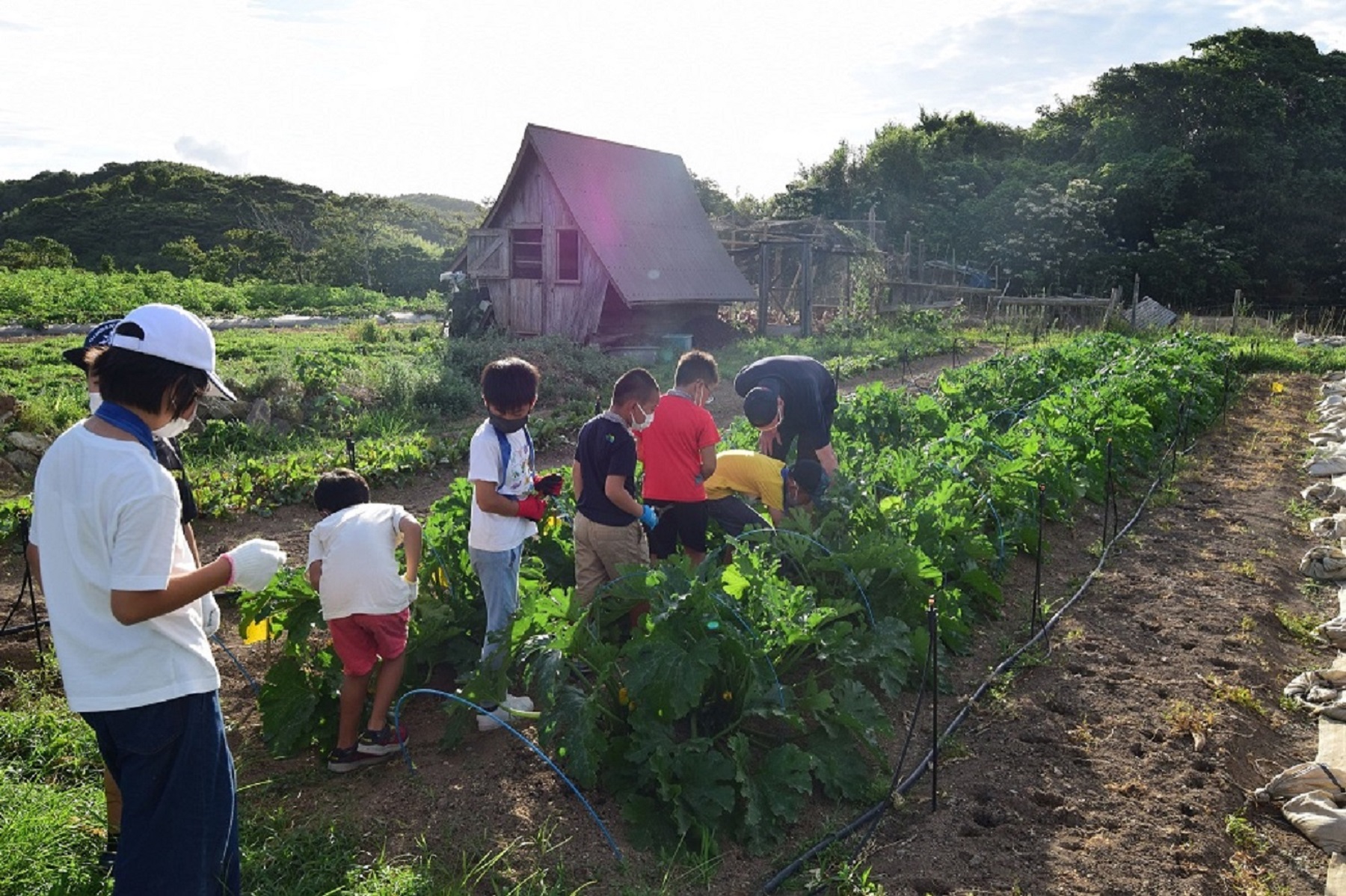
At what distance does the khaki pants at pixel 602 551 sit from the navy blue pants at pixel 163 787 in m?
2.22

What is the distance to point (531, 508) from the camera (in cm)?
426

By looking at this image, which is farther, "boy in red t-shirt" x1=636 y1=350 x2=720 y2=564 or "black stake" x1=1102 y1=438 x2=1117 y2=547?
"black stake" x1=1102 y1=438 x2=1117 y2=547

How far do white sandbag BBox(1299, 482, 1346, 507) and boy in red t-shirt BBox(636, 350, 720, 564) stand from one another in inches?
270

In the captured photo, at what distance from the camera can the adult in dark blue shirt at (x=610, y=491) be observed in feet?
15.0

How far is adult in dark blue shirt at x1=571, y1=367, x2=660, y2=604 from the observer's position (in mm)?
4578

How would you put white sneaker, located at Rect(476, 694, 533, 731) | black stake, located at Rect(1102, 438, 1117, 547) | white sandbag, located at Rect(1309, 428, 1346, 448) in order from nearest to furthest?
white sneaker, located at Rect(476, 694, 533, 731) → black stake, located at Rect(1102, 438, 1117, 547) → white sandbag, located at Rect(1309, 428, 1346, 448)

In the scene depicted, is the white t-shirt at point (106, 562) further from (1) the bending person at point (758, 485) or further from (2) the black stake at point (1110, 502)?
(2) the black stake at point (1110, 502)

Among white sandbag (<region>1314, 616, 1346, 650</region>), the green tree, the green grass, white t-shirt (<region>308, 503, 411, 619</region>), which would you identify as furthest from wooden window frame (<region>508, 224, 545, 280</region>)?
the green tree

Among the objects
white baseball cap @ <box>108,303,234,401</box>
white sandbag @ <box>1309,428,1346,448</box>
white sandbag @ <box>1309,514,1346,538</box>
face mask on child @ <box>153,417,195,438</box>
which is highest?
white baseball cap @ <box>108,303,234,401</box>

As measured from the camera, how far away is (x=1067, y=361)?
43.8 ft

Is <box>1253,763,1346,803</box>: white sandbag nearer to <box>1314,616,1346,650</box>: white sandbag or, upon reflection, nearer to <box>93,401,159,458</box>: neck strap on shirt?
<box>1314,616,1346,650</box>: white sandbag

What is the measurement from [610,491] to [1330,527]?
671 centimetres

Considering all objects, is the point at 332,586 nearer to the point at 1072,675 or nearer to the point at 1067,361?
the point at 1072,675

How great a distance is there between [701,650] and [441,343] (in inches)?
609
